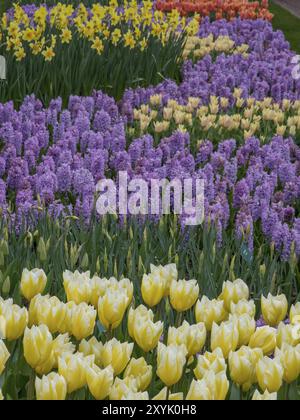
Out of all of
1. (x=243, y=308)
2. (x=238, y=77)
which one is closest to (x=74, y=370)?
A: (x=243, y=308)

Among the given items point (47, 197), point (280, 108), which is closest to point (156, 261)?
point (47, 197)

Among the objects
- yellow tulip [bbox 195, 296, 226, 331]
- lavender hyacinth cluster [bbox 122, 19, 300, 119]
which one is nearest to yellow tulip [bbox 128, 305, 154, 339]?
yellow tulip [bbox 195, 296, 226, 331]

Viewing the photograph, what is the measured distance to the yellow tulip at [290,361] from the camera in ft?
7.34

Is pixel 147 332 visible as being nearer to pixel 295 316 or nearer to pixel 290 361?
pixel 290 361

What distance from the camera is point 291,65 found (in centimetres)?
962

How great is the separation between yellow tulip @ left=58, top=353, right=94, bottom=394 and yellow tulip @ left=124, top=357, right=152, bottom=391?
18 cm

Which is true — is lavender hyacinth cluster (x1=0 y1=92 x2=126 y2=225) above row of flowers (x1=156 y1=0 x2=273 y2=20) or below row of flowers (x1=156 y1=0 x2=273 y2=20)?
below

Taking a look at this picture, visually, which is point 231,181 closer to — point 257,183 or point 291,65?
point 257,183

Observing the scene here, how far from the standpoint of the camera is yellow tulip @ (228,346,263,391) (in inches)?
87.0

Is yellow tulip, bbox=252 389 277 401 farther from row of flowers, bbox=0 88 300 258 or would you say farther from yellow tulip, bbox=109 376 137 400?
row of flowers, bbox=0 88 300 258

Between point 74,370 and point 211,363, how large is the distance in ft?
1.25

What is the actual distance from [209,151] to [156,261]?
2168 millimetres

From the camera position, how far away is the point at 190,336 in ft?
7.92

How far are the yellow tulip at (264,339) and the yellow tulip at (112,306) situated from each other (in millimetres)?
401
